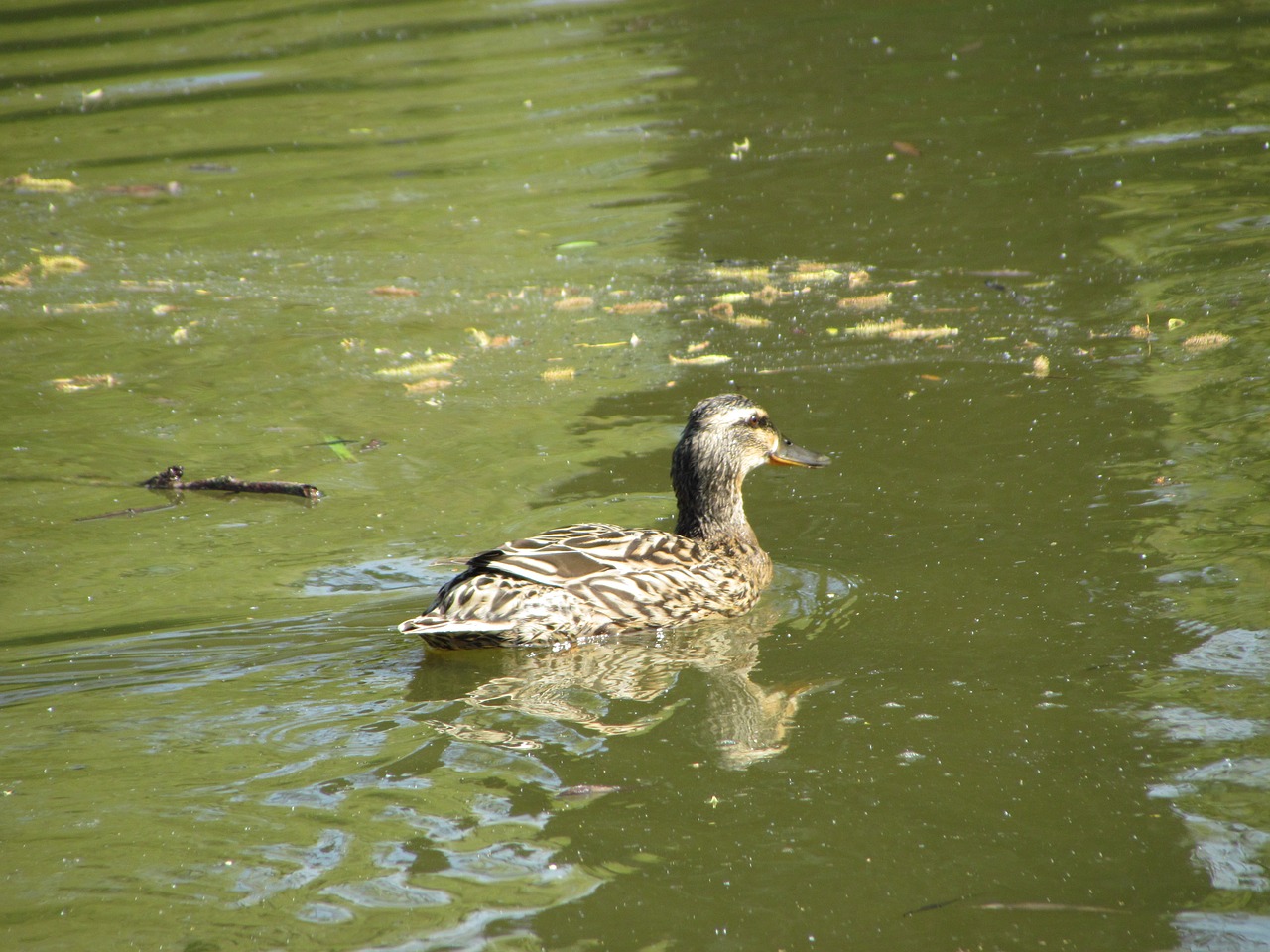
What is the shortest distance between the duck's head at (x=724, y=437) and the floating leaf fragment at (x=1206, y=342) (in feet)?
9.50

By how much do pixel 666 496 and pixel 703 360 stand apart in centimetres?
177

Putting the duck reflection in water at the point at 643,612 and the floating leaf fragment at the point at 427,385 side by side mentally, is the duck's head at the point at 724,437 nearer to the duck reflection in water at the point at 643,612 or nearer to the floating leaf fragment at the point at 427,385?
the duck reflection in water at the point at 643,612

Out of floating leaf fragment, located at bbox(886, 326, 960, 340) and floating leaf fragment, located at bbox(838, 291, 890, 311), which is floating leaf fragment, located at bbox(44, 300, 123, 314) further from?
floating leaf fragment, located at bbox(886, 326, 960, 340)

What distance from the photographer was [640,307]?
998 centimetres

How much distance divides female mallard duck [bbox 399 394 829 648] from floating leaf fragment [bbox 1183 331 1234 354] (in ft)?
8.69

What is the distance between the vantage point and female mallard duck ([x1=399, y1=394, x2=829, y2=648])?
5770 millimetres

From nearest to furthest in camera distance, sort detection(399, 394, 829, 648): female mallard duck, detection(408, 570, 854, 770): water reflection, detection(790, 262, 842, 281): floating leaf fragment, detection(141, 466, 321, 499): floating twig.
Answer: detection(408, 570, 854, 770): water reflection < detection(399, 394, 829, 648): female mallard duck < detection(141, 466, 321, 499): floating twig < detection(790, 262, 842, 281): floating leaf fragment

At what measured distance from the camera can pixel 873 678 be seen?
5.27 meters

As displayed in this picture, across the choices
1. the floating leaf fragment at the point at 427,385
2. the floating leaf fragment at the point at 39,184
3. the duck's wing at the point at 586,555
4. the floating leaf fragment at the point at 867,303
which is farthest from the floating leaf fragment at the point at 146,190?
the duck's wing at the point at 586,555

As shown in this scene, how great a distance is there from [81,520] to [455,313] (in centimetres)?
367

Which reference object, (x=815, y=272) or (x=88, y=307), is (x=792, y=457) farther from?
(x=88, y=307)

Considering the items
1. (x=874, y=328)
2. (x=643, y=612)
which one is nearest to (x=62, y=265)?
(x=874, y=328)

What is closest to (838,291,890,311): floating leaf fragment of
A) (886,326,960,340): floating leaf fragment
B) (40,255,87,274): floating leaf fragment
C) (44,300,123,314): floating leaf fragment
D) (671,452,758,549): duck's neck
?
(886,326,960,340): floating leaf fragment

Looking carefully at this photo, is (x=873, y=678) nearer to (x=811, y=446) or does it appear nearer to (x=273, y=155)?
(x=811, y=446)
